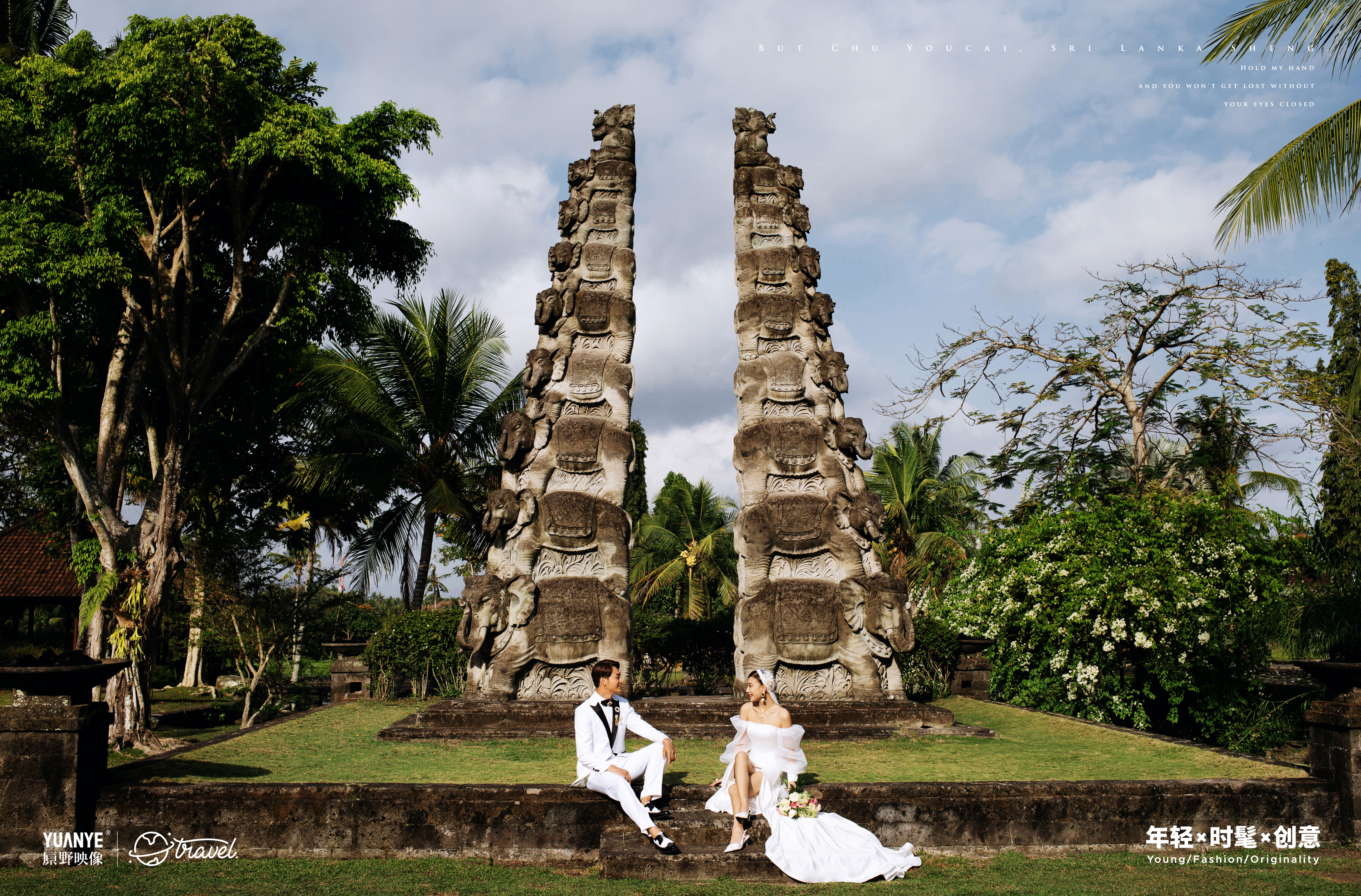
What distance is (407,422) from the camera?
19.5 metres

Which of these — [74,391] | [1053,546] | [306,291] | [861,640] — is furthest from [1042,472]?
[74,391]

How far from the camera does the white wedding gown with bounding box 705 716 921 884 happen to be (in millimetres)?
5559

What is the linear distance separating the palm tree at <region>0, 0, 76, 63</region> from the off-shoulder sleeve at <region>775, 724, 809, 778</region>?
15.1m

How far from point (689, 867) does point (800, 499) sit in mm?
5854

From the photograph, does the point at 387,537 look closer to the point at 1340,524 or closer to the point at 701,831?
the point at 701,831

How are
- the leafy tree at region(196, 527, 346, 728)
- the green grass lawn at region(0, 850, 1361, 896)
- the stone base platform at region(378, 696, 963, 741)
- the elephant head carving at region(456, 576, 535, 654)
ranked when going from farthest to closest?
the leafy tree at region(196, 527, 346, 728) → the elephant head carving at region(456, 576, 535, 654) → the stone base platform at region(378, 696, 963, 741) → the green grass lawn at region(0, 850, 1361, 896)

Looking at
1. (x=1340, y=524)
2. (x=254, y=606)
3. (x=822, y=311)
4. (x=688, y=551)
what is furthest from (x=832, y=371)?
(x=688, y=551)

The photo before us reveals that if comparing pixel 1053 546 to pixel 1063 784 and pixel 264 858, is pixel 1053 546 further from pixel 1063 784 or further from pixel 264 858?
pixel 264 858

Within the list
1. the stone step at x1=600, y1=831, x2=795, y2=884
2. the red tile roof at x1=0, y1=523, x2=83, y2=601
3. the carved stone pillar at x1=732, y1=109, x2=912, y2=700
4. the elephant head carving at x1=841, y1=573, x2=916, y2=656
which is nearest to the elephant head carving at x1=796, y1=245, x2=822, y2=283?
the carved stone pillar at x1=732, y1=109, x2=912, y2=700

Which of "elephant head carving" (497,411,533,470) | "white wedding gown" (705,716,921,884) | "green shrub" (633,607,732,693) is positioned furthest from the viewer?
"green shrub" (633,607,732,693)

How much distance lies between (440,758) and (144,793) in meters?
2.66

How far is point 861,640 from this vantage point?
1030 centimetres

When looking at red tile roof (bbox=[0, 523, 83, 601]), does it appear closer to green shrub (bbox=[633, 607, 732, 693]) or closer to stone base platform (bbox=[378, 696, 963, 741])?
green shrub (bbox=[633, 607, 732, 693])

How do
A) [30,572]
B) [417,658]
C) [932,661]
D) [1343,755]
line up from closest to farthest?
[1343,755], [417,658], [932,661], [30,572]
